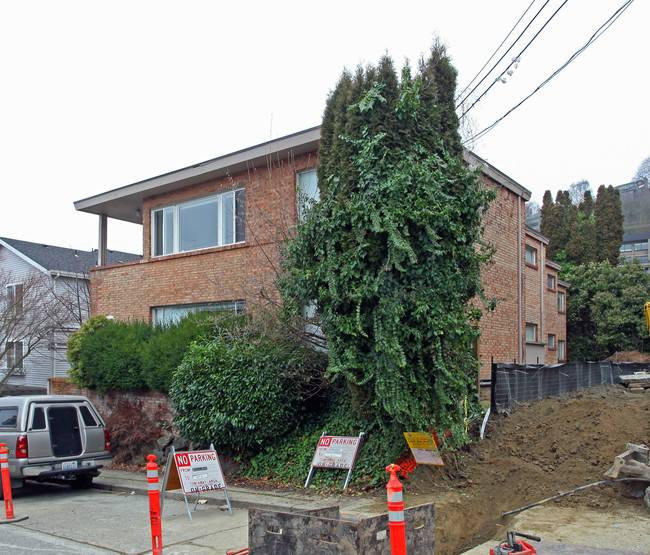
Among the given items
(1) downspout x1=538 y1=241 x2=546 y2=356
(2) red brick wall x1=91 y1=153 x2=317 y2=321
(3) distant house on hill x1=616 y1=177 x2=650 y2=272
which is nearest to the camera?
(2) red brick wall x1=91 y1=153 x2=317 y2=321

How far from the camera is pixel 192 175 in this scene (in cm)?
1552

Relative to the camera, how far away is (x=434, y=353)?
8.68 meters

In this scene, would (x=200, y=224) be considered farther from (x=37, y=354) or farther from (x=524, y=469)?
(x=37, y=354)

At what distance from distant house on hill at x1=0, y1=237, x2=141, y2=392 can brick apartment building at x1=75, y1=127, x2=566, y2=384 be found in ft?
19.7

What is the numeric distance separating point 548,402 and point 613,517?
6.99 metres

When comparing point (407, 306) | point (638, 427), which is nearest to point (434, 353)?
point (407, 306)

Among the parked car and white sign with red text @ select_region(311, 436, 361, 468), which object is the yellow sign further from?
the parked car

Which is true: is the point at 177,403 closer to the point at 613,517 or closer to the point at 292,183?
the point at 292,183

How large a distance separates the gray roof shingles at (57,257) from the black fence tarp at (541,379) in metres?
19.2

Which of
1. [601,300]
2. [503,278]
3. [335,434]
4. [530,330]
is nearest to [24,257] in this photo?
[503,278]

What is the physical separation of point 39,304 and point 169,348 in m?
14.2

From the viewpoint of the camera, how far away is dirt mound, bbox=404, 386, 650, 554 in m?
7.88

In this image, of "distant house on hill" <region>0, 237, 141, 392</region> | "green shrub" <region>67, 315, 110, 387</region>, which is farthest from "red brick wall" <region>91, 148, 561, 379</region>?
"distant house on hill" <region>0, 237, 141, 392</region>

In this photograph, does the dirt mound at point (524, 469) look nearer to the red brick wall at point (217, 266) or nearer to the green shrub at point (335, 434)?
the green shrub at point (335, 434)
